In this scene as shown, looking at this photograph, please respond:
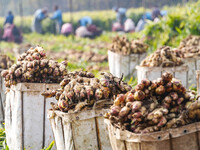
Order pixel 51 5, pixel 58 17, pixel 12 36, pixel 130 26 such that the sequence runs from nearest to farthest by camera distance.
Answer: pixel 12 36 < pixel 130 26 < pixel 58 17 < pixel 51 5

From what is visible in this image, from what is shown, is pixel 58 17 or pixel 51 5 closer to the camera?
pixel 58 17

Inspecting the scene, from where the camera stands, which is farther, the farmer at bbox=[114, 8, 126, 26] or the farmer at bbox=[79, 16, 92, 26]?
the farmer at bbox=[79, 16, 92, 26]

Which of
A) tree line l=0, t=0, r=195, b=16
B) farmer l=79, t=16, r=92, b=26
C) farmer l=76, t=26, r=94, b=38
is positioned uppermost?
tree line l=0, t=0, r=195, b=16

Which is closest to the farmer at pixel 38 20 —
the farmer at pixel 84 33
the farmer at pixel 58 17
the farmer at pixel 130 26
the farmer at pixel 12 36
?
the farmer at pixel 58 17

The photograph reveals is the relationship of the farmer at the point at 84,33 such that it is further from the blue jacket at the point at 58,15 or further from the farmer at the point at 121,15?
the farmer at the point at 121,15

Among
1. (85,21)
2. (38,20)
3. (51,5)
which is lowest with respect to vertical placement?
(85,21)

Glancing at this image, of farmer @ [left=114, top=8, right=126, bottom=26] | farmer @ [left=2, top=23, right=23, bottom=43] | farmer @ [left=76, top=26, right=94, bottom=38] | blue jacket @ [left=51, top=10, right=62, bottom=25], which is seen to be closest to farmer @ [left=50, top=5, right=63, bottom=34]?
blue jacket @ [left=51, top=10, right=62, bottom=25]

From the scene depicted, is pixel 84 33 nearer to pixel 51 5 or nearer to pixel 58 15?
pixel 58 15

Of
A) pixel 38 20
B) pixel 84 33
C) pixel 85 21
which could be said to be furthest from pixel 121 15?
pixel 38 20

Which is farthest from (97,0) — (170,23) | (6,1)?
(170,23)

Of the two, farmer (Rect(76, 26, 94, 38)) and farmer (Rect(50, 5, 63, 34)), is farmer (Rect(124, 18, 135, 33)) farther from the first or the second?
farmer (Rect(50, 5, 63, 34))

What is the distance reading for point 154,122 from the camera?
2.29 m

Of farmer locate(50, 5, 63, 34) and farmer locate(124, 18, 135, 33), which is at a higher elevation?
farmer locate(50, 5, 63, 34)

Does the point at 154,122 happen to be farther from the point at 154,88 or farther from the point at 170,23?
the point at 170,23
